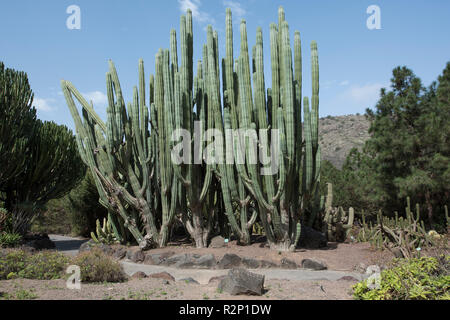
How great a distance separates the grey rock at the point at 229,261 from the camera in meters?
8.19

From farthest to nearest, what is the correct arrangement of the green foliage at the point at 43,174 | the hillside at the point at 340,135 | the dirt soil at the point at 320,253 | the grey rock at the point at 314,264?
the hillside at the point at 340,135 < the green foliage at the point at 43,174 < the dirt soil at the point at 320,253 < the grey rock at the point at 314,264

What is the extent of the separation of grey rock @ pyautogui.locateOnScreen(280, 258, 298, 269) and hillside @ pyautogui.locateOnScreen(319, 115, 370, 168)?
26.5m

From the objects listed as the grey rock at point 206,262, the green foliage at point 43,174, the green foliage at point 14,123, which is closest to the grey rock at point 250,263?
the grey rock at point 206,262

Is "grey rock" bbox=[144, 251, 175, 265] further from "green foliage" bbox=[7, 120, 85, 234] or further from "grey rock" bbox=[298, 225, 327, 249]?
"green foliage" bbox=[7, 120, 85, 234]

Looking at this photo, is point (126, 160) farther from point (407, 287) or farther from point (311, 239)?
point (407, 287)

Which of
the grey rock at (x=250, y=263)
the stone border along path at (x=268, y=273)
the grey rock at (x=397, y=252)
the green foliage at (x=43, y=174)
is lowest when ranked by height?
the stone border along path at (x=268, y=273)

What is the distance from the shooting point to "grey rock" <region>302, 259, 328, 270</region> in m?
8.01

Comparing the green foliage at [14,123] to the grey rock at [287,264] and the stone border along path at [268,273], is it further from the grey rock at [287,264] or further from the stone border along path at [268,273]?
the grey rock at [287,264]

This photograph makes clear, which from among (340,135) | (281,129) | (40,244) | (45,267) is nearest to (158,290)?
(45,267)

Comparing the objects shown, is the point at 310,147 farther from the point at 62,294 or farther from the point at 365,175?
the point at 365,175

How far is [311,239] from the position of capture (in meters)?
9.94

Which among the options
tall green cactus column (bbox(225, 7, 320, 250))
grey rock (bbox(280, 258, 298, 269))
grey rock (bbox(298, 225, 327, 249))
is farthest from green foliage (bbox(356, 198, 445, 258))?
grey rock (bbox(280, 258, 298, 269))

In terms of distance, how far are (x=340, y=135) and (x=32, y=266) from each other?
4014 centimetres

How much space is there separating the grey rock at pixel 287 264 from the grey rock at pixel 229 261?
2.96ft
